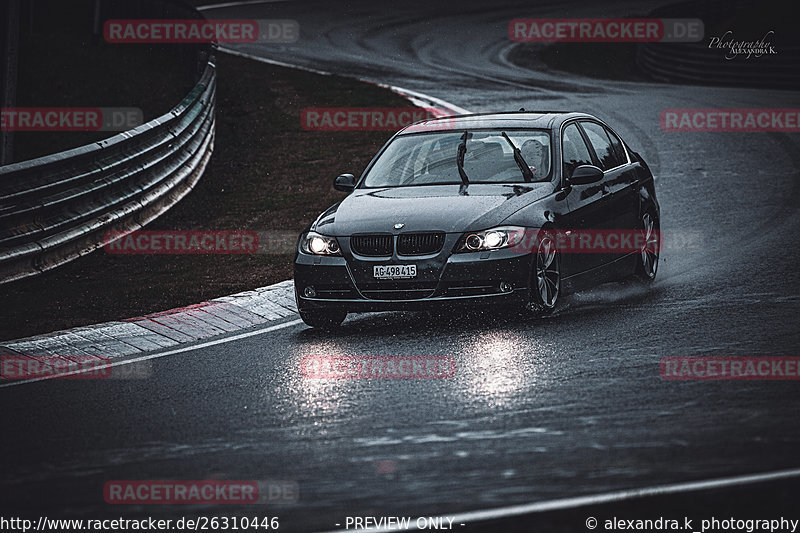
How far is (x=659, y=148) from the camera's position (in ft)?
65.4

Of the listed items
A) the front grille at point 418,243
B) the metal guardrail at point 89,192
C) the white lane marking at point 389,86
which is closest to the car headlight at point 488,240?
the front grille at point 418,243

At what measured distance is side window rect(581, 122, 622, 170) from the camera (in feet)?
38.5

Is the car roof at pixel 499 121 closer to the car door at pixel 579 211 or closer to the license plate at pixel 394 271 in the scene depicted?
the car door at pixel 579 211

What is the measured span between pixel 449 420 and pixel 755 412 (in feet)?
5.29

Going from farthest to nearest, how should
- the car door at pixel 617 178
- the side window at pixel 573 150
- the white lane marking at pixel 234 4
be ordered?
the white lane marking at pixel 234 4
the car door at pixel 617 178
the side window at pixel 573 150

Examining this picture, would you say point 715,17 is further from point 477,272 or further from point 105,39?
point 477,272

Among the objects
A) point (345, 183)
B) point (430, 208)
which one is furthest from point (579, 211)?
point (345, 183)

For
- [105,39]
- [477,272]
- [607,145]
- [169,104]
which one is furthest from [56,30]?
[477,272]

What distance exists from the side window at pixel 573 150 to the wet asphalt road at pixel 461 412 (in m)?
1.14

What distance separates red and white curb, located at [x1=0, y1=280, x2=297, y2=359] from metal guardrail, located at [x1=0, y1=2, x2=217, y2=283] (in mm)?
2412

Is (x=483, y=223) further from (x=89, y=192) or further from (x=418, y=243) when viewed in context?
(x=89, y=192)

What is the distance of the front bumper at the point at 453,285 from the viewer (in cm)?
952

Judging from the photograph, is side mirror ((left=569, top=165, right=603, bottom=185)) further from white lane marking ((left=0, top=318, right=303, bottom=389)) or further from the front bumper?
white lane marking ((left=0, top=318, right=303, bottom=389))

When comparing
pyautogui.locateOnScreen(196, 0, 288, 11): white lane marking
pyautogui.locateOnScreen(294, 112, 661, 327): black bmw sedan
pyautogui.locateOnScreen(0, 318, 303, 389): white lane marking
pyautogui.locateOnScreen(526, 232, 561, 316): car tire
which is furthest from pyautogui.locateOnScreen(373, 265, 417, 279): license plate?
pyautogui.locateOnScreen(196, 0, 288, 11): white lane marking
